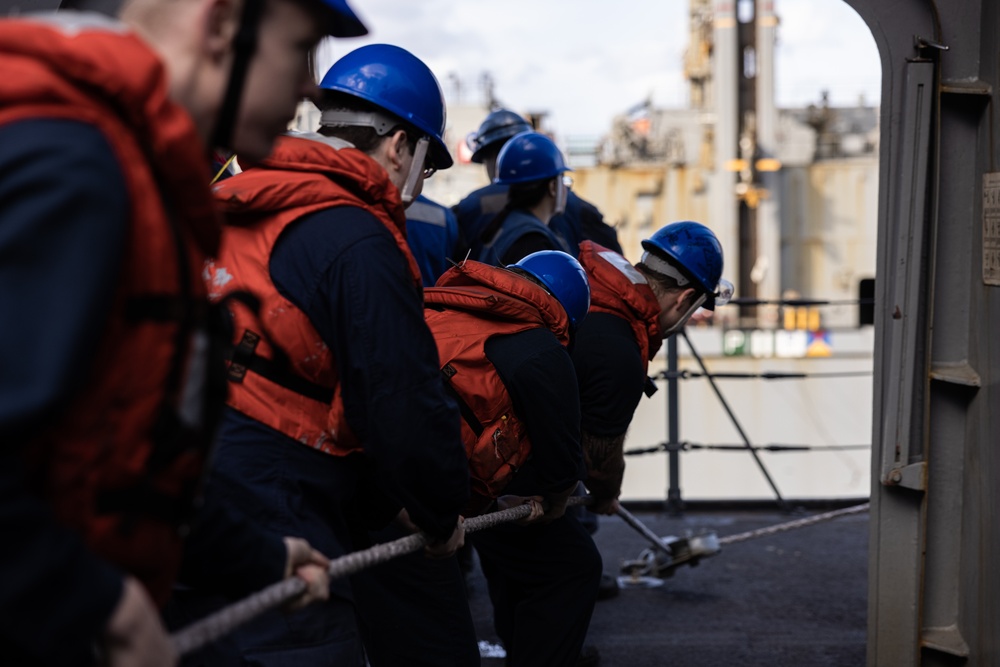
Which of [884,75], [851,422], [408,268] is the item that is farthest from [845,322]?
[408,268]

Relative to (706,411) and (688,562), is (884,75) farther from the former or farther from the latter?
(706,411)

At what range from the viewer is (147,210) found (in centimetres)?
147

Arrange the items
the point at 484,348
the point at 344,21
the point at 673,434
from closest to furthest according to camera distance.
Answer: the point at 344,21 < the point at 484,348 < the point at 673,434

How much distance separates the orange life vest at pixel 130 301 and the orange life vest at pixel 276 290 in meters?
1.01

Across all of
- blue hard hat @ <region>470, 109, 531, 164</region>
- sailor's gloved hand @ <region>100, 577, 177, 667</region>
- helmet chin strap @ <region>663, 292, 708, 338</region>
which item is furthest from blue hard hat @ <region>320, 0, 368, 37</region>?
blue hard hat @ <region>470, 109, 531, 164</region>

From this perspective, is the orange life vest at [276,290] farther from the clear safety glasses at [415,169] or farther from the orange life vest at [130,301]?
the orange life vest at [130,301]

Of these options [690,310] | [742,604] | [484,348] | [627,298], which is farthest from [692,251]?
[742,604]

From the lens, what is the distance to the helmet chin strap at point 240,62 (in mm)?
1691

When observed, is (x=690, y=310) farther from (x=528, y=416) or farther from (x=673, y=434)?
(x=673, y=434)

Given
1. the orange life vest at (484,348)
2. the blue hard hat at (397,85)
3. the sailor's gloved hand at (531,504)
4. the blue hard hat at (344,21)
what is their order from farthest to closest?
the sailor's gloved hand at (531,504), the orange life vest at (484,348), the blue hard hat at (397,85), the blue hard hat at (344,21)

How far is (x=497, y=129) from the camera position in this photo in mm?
7031

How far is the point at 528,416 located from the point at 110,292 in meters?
2.50

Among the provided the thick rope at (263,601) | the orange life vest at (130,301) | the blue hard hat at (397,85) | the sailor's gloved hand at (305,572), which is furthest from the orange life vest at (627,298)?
the orange life vest at (130,301)

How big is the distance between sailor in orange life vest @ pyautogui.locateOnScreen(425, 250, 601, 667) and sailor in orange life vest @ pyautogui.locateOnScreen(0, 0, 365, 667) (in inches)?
79.2
